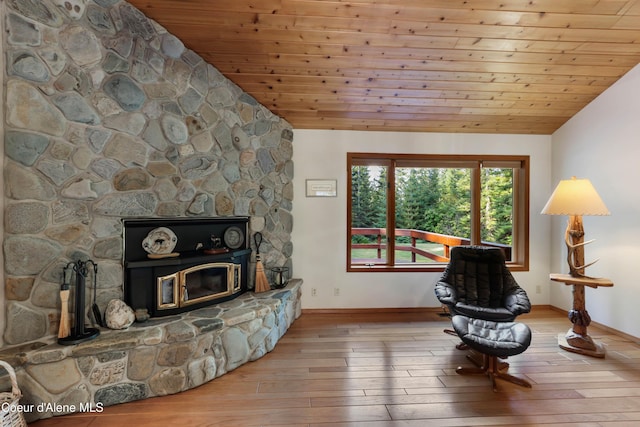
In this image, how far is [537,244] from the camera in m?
4.04

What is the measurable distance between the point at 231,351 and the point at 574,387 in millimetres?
2700

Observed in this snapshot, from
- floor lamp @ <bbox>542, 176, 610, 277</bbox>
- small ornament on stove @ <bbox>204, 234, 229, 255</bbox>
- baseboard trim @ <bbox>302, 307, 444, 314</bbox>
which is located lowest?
baseboard trim @ <bbox>302, 307, 444, 314</bbox>

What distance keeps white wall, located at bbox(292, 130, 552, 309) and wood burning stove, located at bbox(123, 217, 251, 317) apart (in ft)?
2.94

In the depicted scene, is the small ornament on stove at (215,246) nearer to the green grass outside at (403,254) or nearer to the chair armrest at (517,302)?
the green grass outside at (403,254)

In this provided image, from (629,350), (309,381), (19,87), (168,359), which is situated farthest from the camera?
(629,350)

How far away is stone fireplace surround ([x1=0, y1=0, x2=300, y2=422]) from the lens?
197 cm

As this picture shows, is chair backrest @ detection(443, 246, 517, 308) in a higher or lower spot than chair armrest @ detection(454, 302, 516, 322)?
higher

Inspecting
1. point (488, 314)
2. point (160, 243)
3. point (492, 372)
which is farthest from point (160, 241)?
point (488, 314)

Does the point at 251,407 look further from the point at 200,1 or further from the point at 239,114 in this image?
the point at 200,1

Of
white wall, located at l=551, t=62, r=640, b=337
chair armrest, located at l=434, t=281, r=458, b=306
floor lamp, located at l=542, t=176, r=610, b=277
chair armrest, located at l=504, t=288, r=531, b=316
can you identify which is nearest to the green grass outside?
chair armrest, located at l=434, t=281, r=458, b=306

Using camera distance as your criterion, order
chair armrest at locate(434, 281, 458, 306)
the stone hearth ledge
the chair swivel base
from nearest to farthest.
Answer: the stone hearth ledge < the chair swivel base < chair armrest at locate(434, 281, 458, 306)

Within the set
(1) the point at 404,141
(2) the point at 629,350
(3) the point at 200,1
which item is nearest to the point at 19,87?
(3) the point at 200,1

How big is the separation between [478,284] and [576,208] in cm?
115

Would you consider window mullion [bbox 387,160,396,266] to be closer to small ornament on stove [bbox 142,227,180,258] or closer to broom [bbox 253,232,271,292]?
broom [bbox 253,232,271,292]
